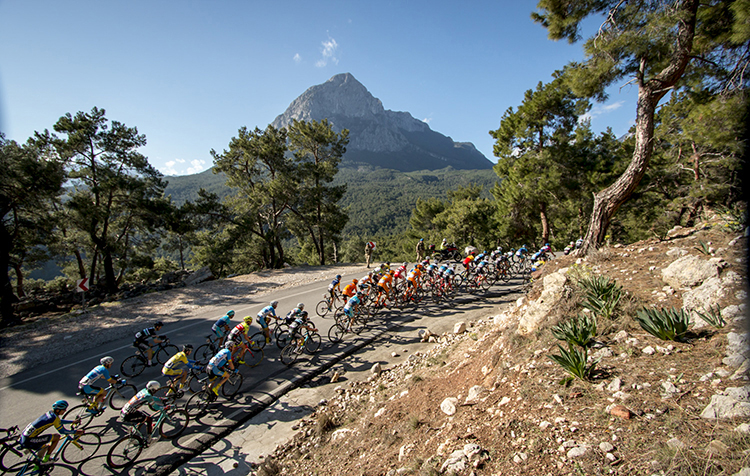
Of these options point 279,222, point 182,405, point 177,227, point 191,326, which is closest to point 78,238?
point 177,227

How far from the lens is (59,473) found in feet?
14.7

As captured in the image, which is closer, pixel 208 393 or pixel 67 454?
pixel 67 454

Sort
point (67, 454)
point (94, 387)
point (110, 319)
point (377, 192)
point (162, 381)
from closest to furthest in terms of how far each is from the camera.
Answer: point (67, 454) → point (94, 387) → point (162, 381) → point (110, 319) → point (377, 192)

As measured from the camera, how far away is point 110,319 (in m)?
11.6

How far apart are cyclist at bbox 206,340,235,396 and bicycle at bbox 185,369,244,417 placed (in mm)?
87

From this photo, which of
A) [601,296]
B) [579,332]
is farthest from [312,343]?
[601,296]

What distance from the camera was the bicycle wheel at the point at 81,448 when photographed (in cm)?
468

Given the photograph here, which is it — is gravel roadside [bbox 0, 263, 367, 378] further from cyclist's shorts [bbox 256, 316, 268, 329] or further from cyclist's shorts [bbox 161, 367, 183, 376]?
cyclist's shorts [bbox 161, 367, 183, 376]

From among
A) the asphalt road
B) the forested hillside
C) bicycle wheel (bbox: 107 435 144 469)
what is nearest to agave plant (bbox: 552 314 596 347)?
→ the asphalt road

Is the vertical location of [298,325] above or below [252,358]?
above

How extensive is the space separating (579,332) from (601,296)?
1.26m

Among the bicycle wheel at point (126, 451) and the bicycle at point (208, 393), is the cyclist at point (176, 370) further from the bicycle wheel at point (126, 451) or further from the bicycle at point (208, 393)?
the bicycle wheel at point (126, 451)

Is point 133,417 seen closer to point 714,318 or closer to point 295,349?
point 295,349

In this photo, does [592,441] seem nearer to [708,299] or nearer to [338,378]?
[708,299]
